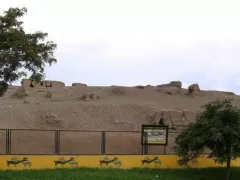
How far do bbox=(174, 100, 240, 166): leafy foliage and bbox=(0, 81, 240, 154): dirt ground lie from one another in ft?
22.2

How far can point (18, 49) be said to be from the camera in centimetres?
2070

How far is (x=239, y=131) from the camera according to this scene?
23.9m

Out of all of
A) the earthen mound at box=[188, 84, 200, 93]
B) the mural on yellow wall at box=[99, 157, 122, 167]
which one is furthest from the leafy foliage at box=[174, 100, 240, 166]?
the earthen mound at box=[188, 84, 200, 93]

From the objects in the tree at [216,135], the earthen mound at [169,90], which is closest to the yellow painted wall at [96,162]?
the tree at [216,135]

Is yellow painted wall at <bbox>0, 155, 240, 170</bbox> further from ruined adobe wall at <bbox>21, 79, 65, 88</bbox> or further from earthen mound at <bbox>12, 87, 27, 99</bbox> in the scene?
ruined adobe wall at <bbox>21, 79, 65, 88</bbox>

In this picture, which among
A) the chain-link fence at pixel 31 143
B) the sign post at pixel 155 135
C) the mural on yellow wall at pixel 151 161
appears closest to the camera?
the mural on yellow wall at pixel 151 161

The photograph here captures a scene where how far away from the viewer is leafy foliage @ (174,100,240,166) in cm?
2386

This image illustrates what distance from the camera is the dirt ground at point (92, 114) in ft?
116

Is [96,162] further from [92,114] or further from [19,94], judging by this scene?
[19,94]

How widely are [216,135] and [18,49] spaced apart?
9316 mm

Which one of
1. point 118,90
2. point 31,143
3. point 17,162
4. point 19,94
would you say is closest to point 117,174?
point 17,162

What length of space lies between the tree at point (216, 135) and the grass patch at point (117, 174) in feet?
4.11

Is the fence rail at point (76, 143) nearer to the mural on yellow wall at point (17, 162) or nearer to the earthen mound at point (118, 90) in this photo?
the mural on yellow wall at point (17, 162)

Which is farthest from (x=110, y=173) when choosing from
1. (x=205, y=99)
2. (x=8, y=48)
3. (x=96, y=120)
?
(x=205, y=99)
